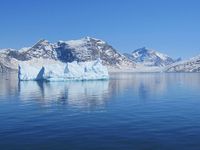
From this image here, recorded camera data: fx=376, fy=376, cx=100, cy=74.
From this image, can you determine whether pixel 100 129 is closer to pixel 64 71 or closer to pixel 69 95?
pixel 69 95

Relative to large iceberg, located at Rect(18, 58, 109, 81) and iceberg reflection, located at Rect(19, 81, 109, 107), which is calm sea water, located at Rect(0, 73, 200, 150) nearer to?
iceberg reflection, located at Rect(19, 81, 109, 107)

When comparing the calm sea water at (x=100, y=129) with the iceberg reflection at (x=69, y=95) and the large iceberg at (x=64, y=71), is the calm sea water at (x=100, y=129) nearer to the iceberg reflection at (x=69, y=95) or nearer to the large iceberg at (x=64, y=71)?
the iceberg reflection at (x=69, y=95)

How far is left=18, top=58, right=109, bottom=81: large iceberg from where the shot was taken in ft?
565

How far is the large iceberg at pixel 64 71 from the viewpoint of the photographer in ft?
565

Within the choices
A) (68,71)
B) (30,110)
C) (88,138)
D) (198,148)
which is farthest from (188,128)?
(68,71)

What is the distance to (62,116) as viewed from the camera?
53.5m

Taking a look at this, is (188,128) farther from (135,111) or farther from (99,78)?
(99,78)

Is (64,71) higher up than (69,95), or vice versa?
(64,71)

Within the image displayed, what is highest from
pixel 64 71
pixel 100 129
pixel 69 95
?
pixel 64 71

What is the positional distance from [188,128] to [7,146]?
20.5m

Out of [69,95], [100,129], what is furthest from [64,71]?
[100,129]

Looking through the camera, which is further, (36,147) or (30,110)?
(30,110)

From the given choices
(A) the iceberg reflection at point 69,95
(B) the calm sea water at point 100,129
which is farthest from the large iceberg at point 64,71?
(B) the calm sea water at point 100,129

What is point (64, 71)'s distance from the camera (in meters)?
174
